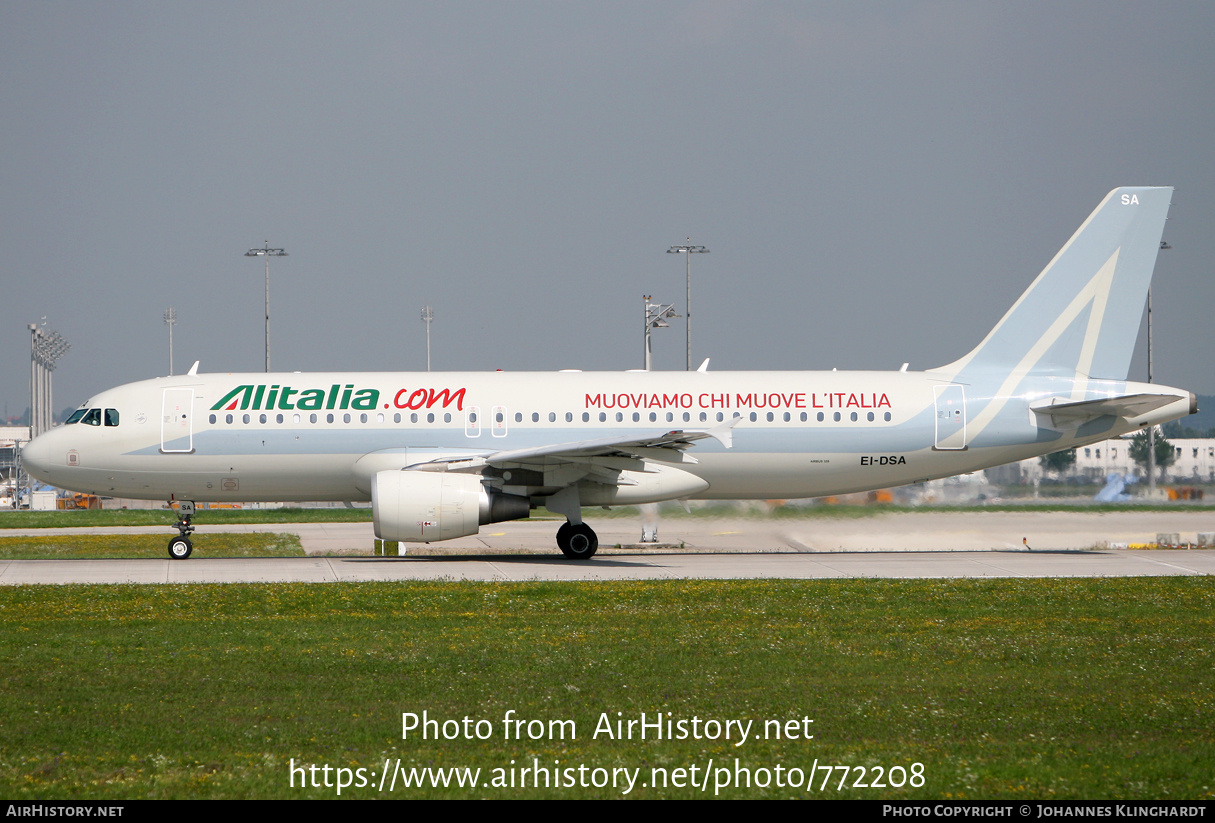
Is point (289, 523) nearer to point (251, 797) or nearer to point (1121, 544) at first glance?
point (1121, 544)

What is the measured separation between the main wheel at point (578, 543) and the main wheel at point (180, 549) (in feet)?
24.9

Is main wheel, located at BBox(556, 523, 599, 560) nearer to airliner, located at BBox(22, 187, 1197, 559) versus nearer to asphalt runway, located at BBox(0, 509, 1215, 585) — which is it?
airliner, located at BBox(22, 187, 1197, 559)

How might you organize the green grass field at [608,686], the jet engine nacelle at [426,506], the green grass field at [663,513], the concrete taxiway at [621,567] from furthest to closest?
the green grass field at [663,513] < the jet engine nacelle at [426,506] < the concrete taxiway at [621,567] < the green grass field at [608,686]

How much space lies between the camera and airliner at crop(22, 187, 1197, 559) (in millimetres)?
23125

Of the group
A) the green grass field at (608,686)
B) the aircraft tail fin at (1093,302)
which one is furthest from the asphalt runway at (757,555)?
the aircraft tail fin at (1093,302)

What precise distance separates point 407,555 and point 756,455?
778 cm

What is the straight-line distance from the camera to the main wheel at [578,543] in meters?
23.1

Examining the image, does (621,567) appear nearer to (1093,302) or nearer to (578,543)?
(578,543)

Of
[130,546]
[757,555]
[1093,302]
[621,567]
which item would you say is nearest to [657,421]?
[757,555]

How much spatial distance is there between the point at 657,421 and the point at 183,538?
10047 mm

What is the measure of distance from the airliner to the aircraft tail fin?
4 cm

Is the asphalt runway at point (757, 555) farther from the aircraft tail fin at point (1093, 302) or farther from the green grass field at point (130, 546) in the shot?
the aircraft tail fin at point (1093, 302)

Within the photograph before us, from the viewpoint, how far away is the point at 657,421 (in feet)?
78.2

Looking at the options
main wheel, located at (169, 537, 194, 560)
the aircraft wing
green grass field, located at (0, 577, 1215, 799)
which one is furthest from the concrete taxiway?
the aircraft wing
